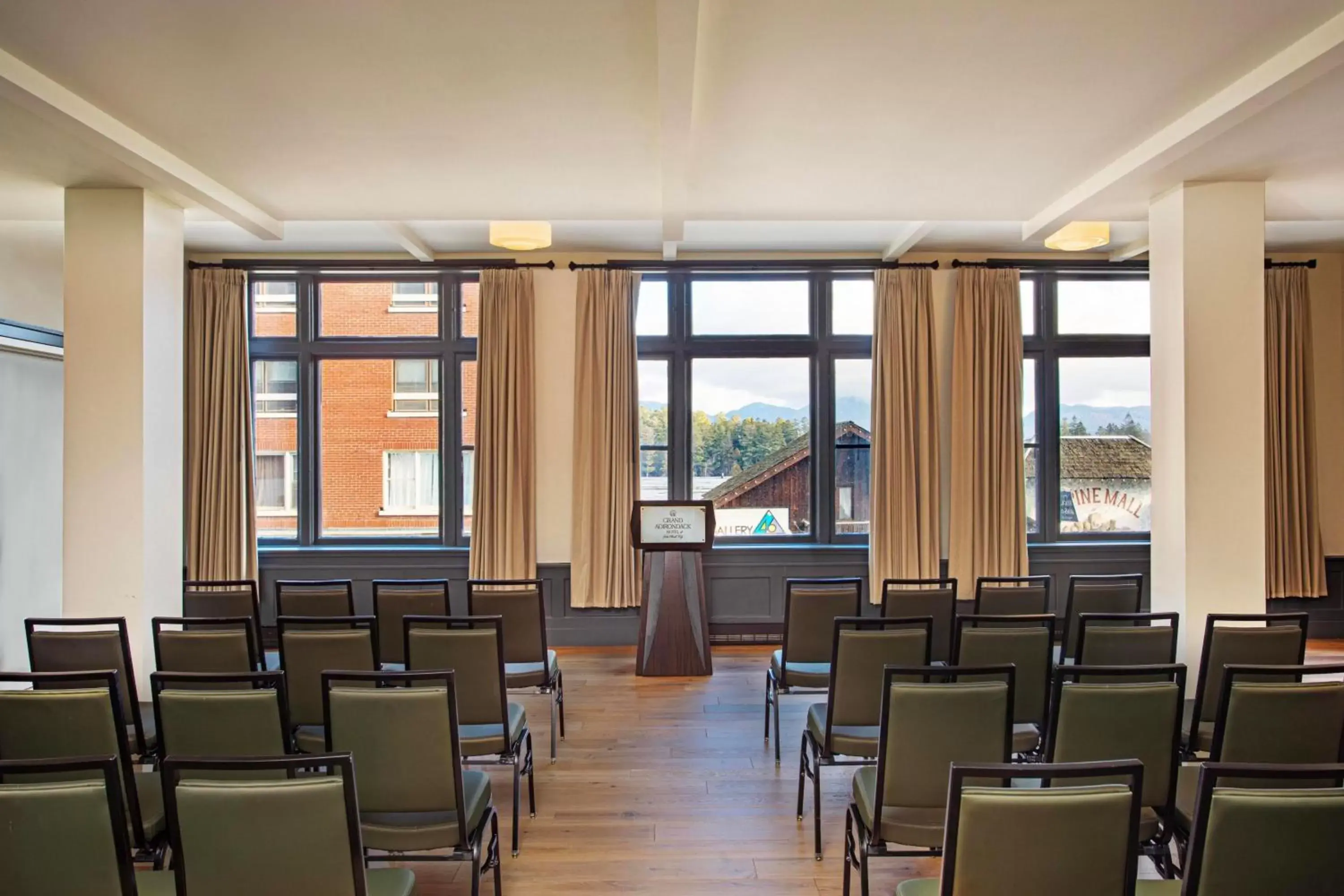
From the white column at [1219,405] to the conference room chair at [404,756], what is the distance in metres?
3.58

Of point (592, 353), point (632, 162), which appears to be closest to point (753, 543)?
point (592, 353)

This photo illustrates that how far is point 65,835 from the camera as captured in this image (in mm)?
1638

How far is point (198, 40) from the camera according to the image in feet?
8.27

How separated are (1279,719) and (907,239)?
160 inches

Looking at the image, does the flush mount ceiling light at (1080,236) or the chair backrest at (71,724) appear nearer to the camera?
the chair backrest at (71,724)

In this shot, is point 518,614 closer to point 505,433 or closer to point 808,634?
point 808,634

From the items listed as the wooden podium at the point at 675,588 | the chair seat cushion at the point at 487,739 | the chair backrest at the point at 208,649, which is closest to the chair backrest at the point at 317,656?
the chair backrest at the point at 208,649

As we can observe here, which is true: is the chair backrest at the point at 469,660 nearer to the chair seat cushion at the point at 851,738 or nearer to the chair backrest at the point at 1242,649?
the chair seat cushion at the point at 851,738

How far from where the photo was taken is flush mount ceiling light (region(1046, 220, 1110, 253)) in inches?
211

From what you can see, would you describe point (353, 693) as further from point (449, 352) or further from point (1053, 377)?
point (1053, 377)

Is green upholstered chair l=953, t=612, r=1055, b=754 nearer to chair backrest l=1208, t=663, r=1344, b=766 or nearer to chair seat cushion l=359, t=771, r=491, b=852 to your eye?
chair backrest l=1208, t=663, r=1344, b=766

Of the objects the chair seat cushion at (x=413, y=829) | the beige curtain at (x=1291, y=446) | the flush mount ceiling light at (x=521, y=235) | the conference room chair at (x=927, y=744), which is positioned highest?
the flush mount ceiling light at (x=521, y=235)

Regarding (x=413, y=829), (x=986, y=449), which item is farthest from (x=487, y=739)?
(x=986, y=449)

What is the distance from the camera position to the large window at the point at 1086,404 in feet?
21.2
